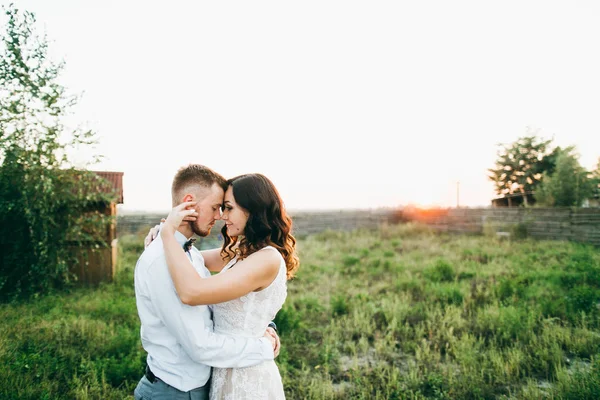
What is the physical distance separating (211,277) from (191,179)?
704mm

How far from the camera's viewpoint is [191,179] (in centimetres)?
238

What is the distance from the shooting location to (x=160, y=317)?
78.4 inches

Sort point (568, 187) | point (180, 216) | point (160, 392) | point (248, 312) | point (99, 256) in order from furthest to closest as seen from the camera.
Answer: point (568, 187) < point (99, 256) < point (248, 312) < point (180, 216) < point (160, 392)

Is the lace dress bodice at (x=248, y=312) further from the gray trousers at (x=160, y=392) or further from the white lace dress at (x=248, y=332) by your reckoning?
the gray trousers at (x=160, y=392)

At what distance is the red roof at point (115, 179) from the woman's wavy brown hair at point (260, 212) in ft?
28.3

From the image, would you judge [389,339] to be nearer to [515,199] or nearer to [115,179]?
[115,179]

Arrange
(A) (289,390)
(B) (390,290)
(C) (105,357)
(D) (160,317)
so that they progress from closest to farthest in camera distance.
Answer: (D) (160,317)
(A) (289,390)
(C) (105,357)
(B) (390,290)

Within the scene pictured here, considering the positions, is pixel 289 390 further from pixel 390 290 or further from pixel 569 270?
pixel 569 270

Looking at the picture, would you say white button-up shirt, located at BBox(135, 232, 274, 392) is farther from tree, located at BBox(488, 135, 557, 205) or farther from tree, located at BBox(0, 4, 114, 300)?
tree, located at BBox(488, 135, 557, 205)

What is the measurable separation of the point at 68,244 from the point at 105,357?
5.09 meters

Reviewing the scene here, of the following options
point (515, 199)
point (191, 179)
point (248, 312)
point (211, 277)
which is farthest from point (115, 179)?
point (515, 199)

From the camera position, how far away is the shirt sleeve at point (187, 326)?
6.34 feet

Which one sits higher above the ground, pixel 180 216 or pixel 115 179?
pixel 115 179

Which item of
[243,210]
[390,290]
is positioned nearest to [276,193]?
[243,210]
